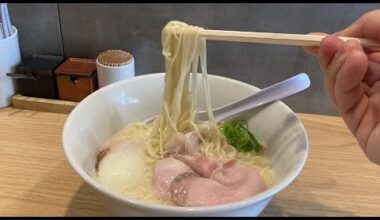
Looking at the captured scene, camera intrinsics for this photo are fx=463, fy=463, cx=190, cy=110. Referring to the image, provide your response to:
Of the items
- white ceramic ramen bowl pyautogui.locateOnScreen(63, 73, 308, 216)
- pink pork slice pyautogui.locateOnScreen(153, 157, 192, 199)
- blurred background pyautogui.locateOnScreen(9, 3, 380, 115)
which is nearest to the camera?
white ceramic ramen bowl pyautogui.locateOnScreen(63, 73, 308, 216)

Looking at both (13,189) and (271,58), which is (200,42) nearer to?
(271,58)

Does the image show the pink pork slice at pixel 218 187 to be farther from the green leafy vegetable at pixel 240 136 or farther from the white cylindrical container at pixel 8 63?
the white cylindrical container at pixel 8 63

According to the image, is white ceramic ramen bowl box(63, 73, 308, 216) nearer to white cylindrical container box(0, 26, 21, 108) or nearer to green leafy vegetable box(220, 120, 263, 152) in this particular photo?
green leafy vegetable box(220, 120, 263, 152)

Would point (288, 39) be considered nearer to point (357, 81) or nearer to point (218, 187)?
point (357, 81)

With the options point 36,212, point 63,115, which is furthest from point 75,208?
point 63,115

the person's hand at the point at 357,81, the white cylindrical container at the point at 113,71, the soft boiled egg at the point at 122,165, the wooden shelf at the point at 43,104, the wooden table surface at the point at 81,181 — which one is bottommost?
the wooden table surface at the point at 81,181

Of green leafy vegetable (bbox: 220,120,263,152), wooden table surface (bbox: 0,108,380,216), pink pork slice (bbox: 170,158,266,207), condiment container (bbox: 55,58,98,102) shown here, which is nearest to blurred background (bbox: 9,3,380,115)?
condiment container (bbox: 55,58,98,102)

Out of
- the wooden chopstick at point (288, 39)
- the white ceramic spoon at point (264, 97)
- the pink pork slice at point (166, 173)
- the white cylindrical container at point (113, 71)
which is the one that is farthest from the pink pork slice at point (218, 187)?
the white cylindrical container at point (113, 71)
